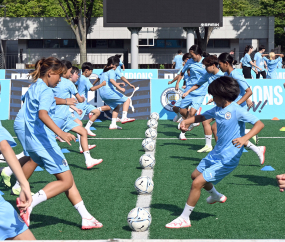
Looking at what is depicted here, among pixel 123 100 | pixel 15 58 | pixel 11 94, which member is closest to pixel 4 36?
pixel 15 58

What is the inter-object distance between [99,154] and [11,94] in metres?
6.42

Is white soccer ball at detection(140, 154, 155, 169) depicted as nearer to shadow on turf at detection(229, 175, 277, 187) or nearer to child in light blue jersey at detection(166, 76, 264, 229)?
shadow on turf at detection(229, 175, 277, 187)

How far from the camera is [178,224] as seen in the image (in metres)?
4.67

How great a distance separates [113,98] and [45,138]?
26.6 feet

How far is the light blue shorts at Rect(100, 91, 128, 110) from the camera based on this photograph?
12469 mm

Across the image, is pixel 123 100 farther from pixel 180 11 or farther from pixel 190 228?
pixel 180 11

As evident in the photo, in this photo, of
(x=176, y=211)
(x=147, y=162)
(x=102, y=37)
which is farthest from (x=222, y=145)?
(x=102, y=37)

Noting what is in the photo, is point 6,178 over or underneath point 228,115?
underneath

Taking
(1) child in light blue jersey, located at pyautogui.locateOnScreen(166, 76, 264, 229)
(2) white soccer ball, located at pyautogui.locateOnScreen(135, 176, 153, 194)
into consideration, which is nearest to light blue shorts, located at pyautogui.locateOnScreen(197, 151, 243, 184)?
(1) child in light blue jersey, located at pyautogui.locateOnScreen(166, 76, 264, 229)

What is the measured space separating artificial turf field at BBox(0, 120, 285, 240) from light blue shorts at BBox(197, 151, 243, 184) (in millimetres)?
539

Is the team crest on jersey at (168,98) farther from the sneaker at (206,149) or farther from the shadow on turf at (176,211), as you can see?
the shadow on turf at (176,211)

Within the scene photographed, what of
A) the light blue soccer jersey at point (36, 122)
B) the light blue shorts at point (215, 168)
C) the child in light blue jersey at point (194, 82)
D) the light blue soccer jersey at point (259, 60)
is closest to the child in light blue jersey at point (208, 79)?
the child in light blue jersey at point (194, 82)

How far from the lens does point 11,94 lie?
14.4m

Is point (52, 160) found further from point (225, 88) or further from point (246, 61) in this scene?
point (246, 61)
